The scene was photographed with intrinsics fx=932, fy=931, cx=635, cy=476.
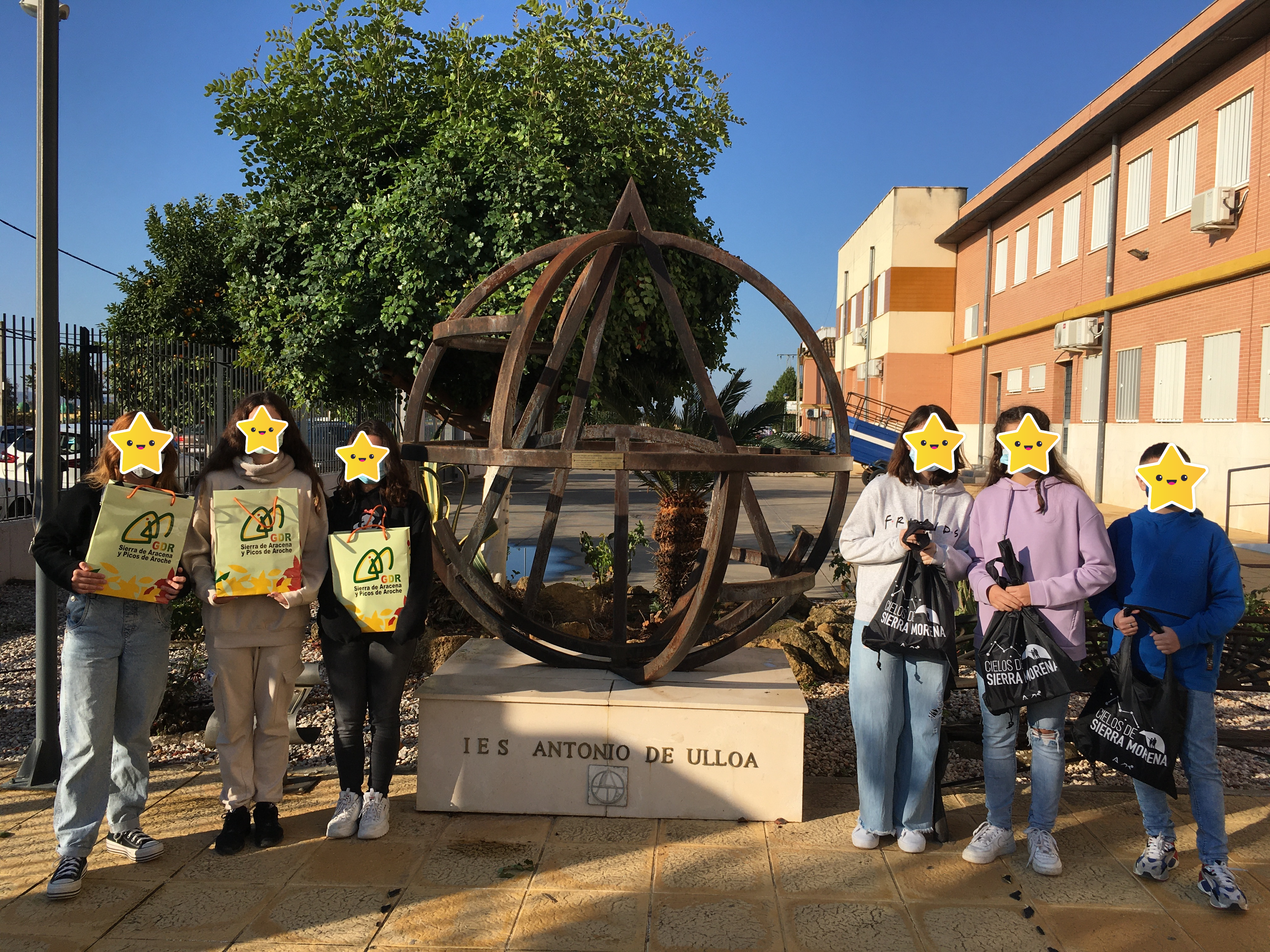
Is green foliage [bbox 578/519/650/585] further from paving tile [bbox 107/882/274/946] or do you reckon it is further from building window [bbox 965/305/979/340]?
building window [bbox 965/305/979/340]

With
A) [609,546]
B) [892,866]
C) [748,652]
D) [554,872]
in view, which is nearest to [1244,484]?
[609,546]

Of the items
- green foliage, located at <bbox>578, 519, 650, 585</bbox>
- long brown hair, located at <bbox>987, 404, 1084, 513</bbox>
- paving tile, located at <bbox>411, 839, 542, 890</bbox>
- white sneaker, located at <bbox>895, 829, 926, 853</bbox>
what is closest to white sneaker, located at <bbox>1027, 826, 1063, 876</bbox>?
white sneaker, located at <bbox>895, 829, 926, 853</bbox>

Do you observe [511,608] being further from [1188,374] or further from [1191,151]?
[1191,151]

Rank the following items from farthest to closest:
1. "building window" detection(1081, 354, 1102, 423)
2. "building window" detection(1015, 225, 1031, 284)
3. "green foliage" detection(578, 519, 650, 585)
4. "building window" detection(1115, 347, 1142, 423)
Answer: "building window" detection(1015, 225, 1031, 284)
"building window" detection(1081, 354, 1102, 423)
"building window" detection(1115, 347, 1142, 423)
"green foliage" detection(578, 519, 650, 585)

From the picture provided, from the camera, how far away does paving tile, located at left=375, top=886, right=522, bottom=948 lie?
290 cm

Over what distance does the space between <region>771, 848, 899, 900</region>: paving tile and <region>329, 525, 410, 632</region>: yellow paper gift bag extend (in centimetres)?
171

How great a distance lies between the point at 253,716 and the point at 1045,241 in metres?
21.1

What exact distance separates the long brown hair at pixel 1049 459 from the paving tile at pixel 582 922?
200cm

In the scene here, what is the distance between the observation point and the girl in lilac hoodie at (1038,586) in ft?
10.8

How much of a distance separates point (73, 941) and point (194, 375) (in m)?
7.77

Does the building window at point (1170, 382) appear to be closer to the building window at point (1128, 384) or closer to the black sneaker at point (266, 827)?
the building window at point (1128, 384)

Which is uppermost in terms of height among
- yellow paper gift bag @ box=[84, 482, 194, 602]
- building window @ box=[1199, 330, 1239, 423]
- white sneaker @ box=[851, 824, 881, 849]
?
building window @ box=[1199, 330, 1239, 423]

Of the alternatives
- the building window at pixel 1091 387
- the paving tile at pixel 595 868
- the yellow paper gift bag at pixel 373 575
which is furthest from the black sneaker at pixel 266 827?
the building window at pixel 1091 387

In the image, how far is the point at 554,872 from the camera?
3369mm
